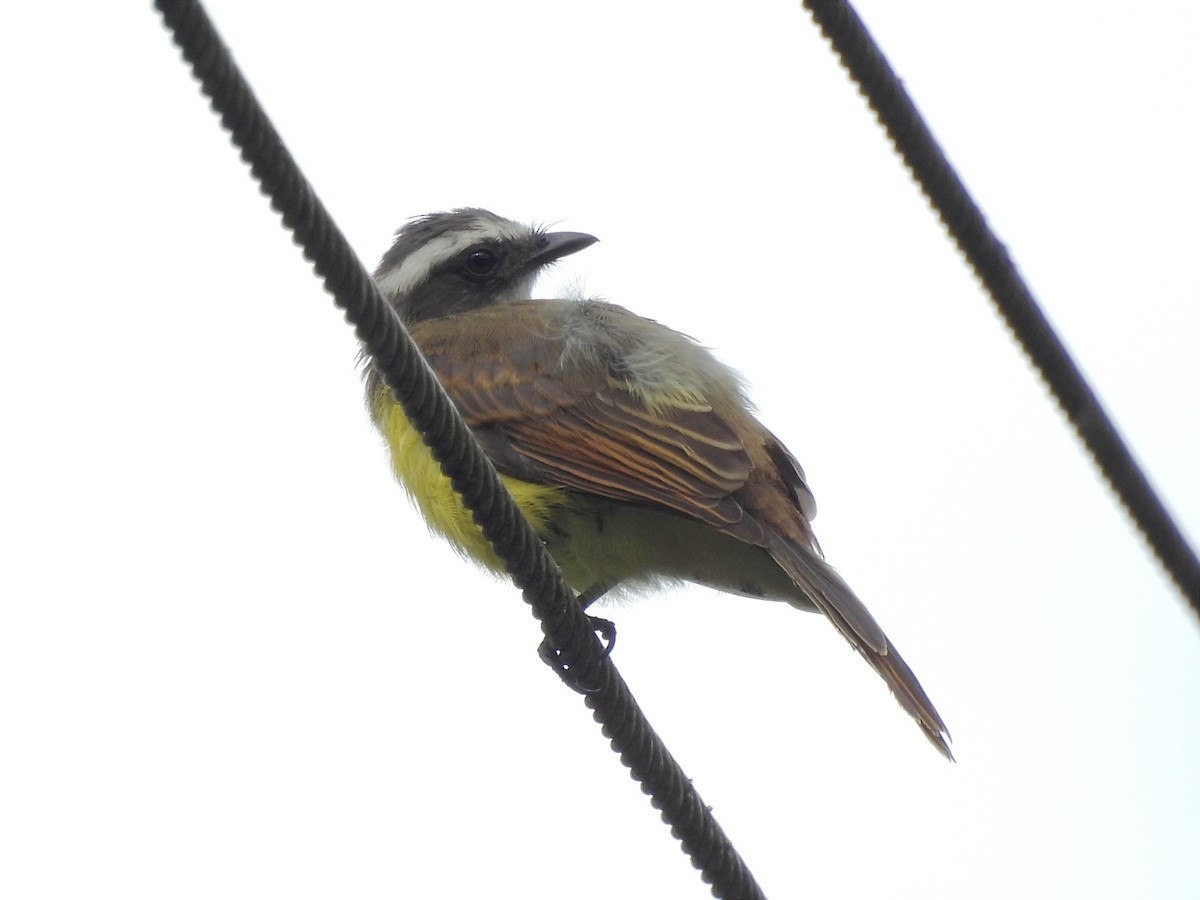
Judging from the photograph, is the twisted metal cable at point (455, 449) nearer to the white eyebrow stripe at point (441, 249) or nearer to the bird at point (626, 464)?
the bird at point (626, 464)

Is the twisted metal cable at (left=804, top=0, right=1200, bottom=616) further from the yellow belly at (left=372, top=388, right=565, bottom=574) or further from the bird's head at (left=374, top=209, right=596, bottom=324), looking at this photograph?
the bird's head at (left=374, top=209, right=596, bottom=324)

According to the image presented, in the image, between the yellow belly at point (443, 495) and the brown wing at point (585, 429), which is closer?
the brown wing at point (585, 429)

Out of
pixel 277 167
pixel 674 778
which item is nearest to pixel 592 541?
pixel 674 778

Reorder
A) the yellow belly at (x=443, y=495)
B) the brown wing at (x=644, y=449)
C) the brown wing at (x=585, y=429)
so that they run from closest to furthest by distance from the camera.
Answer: the brown wing at (x=644, y=449) < the brown wing at (x=585, y=429) < the yellow belly at (x=443, y=495)

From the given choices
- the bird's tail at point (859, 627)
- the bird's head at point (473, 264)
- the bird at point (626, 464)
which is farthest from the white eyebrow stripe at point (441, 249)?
the bird's tail at point (859, 627)

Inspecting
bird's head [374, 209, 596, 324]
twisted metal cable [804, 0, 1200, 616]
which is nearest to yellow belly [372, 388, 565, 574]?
bird's head [374, 209, 596, 324]

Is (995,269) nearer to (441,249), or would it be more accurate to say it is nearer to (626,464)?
(626,464)
